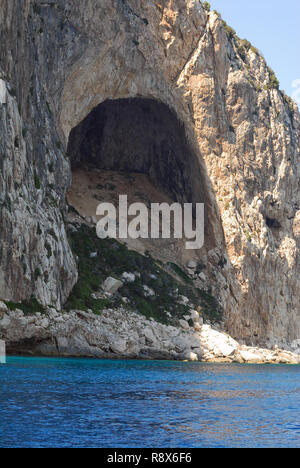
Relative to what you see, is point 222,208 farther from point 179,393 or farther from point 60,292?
point 179,393

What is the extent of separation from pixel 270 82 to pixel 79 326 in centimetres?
4648

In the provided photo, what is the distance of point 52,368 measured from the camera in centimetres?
3259

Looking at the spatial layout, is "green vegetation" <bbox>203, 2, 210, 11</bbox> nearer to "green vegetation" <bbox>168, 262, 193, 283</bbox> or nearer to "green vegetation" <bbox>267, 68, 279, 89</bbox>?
"green vegetation" <bbox>267, 68, 279, 89</bbox>

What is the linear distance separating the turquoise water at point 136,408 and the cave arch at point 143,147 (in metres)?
36.4

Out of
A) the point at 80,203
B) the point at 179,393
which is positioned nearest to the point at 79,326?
the point at 179,393

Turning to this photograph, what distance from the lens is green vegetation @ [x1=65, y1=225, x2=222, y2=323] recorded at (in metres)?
52.9

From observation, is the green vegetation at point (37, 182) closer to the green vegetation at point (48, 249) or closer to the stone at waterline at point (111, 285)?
the green vegetation at point (48, 249)

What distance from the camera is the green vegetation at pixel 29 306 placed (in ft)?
125

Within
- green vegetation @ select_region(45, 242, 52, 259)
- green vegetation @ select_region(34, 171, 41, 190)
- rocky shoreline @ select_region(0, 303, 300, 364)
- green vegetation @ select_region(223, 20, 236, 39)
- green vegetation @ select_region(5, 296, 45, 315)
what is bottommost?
rocky shoreline @ select_region(0, 303, 300, 364)

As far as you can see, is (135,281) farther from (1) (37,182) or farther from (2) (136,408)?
(2) (136,408)

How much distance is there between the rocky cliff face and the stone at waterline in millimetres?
4248

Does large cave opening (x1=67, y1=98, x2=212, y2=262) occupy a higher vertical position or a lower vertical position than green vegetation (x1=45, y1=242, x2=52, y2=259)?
higher

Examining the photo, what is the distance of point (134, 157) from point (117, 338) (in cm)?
3530

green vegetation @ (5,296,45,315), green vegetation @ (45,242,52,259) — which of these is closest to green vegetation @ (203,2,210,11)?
green vegetation @ (45,242,52,259)
